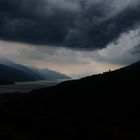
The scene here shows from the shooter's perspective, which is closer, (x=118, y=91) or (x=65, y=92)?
(x=118, y=91)

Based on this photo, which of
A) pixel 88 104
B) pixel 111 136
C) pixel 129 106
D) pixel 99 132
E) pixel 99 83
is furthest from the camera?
pixel 99 83

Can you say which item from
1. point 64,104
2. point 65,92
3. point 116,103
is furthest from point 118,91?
point 65,92

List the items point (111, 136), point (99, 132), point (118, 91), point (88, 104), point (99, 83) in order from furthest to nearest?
point (99, 83) → point (118, 91) → point (88, 104) → point (99, 132) → point (111, 136)

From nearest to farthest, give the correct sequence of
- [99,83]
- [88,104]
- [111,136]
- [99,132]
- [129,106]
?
[111,136], [99,132], [129,106], [88,104], [99,83]

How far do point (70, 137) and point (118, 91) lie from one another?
128m

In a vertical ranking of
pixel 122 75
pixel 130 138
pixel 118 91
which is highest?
pixel 122 75

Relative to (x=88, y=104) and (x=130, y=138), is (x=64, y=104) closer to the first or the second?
(x=88, y=104)

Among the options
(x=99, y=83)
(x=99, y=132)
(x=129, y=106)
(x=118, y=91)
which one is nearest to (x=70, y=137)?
(x=99, y=132)

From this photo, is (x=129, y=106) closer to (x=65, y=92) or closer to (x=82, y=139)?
(x=65, y=92)

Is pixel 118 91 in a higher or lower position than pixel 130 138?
higher

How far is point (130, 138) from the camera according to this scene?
28234 mm

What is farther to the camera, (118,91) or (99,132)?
(118,91)

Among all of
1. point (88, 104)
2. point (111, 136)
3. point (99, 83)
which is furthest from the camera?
point (99, 83)

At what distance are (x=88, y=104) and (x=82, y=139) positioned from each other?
11504cm
